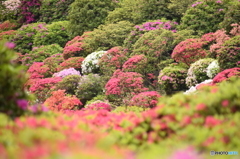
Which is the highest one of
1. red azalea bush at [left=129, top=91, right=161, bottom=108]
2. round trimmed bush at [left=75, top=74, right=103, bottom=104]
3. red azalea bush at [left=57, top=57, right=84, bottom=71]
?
red azalea bush at [left=129, top=91, right=161, bottom=108]

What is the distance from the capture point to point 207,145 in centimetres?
382

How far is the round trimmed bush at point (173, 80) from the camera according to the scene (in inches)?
561

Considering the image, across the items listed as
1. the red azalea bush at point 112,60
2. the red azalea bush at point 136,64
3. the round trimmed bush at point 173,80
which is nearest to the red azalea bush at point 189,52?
the round trimmed bush at point 173,80

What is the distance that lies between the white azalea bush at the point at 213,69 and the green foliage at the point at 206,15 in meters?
4.95

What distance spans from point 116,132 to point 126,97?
9.69 m

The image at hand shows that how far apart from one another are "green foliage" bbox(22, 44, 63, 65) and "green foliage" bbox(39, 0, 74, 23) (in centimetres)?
864

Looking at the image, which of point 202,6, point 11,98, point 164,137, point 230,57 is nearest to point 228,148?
point 164,137

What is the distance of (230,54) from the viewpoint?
12070mm

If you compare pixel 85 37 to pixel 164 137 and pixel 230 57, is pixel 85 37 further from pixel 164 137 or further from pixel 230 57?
pixel 164 137

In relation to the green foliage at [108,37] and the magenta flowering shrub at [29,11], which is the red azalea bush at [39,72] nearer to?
the green foliage at [108,37]

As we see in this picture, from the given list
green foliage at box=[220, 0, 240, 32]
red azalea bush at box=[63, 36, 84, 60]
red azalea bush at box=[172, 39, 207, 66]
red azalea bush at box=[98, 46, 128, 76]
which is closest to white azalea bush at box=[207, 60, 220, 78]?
red azalea bush at box=[172, 39, 207, 66]

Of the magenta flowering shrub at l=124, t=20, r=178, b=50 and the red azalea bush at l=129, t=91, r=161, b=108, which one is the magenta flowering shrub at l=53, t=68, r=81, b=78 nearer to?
the magenta flowering shrub at l=124, t=20, r=178, b=50

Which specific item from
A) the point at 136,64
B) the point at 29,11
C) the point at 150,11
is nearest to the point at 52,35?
the point at 29,11

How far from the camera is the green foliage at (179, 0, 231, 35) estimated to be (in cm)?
1787
